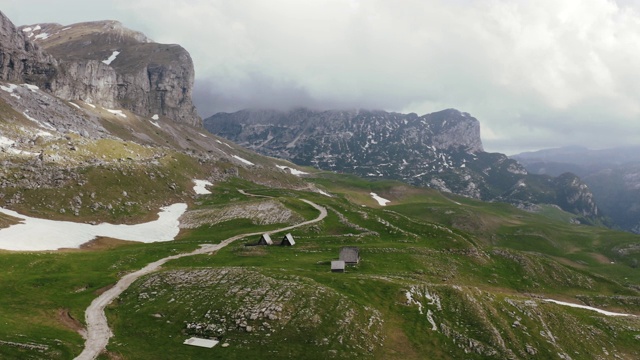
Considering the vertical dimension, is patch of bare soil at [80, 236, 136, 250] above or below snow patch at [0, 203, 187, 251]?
below

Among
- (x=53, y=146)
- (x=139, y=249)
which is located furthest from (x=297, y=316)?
(x=53, y=146)

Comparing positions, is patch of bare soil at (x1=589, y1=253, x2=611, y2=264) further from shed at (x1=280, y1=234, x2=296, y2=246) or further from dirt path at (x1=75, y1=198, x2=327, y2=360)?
dirt path at (x1=75, y1=198, x2=327, y2=360)

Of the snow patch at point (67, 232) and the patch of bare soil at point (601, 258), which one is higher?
the snow patch at point (67, 232)

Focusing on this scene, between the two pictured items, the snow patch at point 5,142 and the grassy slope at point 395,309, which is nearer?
the grassy slope at point 395,309

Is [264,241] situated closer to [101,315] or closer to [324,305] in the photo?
[324,305]

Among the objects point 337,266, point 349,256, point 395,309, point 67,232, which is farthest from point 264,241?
point 67,232

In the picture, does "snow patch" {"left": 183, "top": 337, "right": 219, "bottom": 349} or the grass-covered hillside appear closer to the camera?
"snow patch" {"left": 183, "top": 337, "right": 219, "bottom": 349}

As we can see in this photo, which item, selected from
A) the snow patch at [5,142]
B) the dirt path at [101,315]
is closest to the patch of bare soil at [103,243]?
the dirt path at [101,315]

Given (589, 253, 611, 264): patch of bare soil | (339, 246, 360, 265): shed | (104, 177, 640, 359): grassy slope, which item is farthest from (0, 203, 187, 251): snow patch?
(589, 253, 611, 264): patch of bare soil

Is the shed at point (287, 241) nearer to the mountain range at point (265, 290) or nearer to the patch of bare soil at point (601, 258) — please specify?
the mountain range at point (265, 290)

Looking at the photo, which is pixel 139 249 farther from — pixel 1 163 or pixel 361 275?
pixel 1 163
